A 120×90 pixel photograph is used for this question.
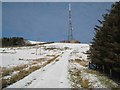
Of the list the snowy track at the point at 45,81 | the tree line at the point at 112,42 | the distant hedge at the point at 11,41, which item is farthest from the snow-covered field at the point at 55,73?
the distant hedge at the point at 11,41

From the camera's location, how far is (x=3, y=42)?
162 metres

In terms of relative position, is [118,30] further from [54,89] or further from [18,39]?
[18,39]

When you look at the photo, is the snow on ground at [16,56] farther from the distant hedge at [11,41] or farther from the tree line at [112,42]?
the distant hedge at [11,41]

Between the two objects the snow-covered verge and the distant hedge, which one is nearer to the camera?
the snow-covered verge

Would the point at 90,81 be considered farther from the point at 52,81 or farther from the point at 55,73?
the point at 55,73

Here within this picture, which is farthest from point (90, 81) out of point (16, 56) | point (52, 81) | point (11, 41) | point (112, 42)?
point (11, 41)

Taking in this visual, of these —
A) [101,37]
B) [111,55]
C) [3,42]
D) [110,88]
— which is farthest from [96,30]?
[3,42]

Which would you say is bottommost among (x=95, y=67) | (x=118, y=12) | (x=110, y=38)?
(x=95, y=67)

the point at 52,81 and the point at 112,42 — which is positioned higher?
the point at 112,42

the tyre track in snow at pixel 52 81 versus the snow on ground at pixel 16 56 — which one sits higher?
the tyre track in snow at pixel 52 81

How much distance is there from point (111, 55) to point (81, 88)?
10.4m

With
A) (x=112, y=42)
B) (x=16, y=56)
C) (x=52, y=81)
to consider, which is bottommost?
(x=16, y=56)

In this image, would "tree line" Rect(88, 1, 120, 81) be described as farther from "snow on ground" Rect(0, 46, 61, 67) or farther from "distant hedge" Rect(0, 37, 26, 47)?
"distant hedge" Rect(0, 37, 26, 47)

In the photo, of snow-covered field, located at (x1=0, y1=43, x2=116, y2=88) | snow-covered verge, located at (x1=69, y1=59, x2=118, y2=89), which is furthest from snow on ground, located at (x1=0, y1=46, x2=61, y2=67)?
snow-covered verge, located at (x1=69, y1=59, x2=118, y2=89)
